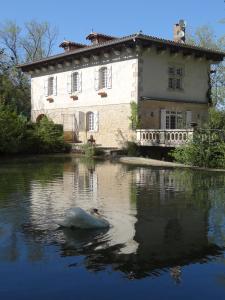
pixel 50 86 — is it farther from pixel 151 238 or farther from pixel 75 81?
pixel 151 238

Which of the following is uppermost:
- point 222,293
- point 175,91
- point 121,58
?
point 121,58

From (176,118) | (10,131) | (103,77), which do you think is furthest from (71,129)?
(176,118)

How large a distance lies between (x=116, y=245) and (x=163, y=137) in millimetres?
18316

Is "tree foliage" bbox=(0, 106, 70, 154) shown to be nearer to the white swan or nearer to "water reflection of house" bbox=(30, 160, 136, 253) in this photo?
"water reflection of house" bbox=(30, 160, 136, 253)

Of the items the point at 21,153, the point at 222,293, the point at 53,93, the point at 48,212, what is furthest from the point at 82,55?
the point at 222,293

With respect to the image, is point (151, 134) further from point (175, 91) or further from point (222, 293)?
point (222, 293)

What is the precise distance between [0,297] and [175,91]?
83.6 feet

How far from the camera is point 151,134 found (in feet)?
85.8

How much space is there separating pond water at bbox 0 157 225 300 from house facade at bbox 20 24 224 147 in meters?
13.3

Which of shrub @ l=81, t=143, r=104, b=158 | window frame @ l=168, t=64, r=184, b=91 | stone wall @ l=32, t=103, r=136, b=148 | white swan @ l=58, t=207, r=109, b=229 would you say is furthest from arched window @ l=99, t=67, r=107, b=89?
white swan @ l=58, t=207, r=109, b=229

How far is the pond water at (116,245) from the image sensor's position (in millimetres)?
5543

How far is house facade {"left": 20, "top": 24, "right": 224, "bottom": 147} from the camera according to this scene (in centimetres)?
2747

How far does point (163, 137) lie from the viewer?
25.2 meters

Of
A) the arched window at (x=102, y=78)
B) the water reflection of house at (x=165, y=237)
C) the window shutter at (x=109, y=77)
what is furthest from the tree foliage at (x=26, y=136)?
the water reflection of house at (x=165, y=237)
